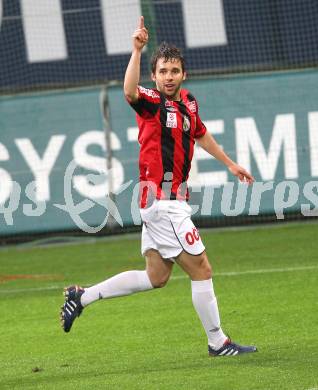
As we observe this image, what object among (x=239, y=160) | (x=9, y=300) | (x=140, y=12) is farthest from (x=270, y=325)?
(x=140, y=12)

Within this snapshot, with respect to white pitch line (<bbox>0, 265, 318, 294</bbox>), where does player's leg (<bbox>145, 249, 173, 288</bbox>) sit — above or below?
above

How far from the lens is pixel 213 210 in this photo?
47.5 feet

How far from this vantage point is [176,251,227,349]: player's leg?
6.96 m

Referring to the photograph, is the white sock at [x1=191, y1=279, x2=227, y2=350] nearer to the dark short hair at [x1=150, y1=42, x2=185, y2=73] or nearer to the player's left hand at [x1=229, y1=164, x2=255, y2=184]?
the player's left hand at [x1=229, y1=164, x2=255, y2=184]

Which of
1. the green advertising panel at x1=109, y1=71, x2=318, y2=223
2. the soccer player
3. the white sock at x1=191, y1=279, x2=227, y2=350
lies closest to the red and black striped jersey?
the soccer player

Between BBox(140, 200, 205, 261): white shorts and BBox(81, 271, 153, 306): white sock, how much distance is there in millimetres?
180

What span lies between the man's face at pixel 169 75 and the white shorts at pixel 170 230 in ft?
2.32

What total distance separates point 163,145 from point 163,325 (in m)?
1.90

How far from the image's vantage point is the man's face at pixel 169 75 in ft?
22.6

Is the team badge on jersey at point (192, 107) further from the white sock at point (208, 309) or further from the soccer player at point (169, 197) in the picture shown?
the white sock at point (208, 309)

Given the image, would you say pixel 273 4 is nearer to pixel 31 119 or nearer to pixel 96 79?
pixel 96 79

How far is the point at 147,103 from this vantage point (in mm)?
6898

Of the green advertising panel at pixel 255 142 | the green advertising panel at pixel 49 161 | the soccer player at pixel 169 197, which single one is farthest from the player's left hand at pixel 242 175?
the green advertising panel at pixel 49 161

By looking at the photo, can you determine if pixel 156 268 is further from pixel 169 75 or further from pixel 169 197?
pixel 169 75
